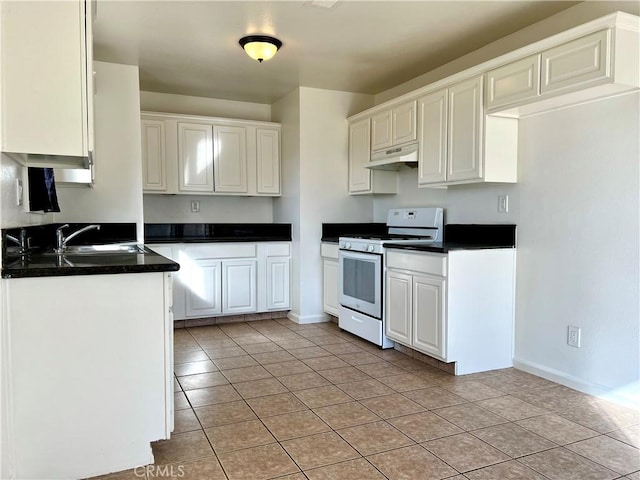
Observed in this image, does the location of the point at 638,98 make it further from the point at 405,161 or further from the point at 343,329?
the point at 343,329

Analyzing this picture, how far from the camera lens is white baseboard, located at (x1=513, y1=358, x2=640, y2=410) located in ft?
8.18

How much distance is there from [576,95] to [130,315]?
256 centimetres

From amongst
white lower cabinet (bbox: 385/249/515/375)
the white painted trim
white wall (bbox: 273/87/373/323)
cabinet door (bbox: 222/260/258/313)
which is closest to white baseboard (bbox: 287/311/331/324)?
white wall (bbox: 273/87/373/323)

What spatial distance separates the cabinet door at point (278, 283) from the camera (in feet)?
15.6

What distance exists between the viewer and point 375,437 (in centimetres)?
219

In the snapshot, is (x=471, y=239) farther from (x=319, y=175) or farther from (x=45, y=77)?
Result: (x=45, y=77)

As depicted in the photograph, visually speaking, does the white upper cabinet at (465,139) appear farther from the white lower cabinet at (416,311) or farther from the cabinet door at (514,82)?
the white lower cabinet at (416,311)

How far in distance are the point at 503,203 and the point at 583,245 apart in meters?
0.65

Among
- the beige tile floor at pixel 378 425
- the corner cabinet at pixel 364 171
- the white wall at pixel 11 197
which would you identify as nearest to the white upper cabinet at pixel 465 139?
the corner cabinet at pixel 364 171

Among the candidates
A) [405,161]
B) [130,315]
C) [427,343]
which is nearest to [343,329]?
[427,343]

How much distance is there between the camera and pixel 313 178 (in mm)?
4613

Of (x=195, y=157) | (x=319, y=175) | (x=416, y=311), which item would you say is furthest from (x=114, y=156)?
(x=416, y=311)

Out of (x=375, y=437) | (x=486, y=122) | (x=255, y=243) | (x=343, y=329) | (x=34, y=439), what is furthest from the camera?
(x=255, y=243)

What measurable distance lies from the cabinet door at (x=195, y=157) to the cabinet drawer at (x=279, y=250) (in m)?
0.85
